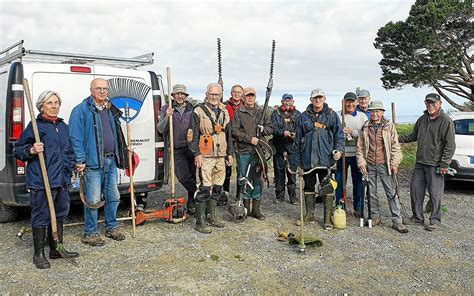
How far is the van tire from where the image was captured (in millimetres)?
5789

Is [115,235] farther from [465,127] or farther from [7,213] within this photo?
[465,127]

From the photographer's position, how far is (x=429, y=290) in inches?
152

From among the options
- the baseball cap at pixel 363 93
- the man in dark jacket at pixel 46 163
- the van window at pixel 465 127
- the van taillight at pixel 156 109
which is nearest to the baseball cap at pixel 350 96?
the baseball cap at pixel 363 93

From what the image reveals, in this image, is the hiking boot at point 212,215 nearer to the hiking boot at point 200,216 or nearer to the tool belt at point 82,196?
the hiking boot at point 200,216

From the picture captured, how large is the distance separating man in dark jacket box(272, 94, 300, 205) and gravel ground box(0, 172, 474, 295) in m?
1.51

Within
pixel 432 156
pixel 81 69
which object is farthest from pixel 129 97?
pixel 432 156

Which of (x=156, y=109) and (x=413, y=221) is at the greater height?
(x=156, y=109)

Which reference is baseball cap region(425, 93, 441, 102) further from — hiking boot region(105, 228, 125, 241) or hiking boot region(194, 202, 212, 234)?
hiking boot region(105, 228, 125, 241)

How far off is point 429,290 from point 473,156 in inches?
194

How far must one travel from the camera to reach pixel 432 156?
231 inches

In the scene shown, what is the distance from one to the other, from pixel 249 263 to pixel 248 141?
2.04m

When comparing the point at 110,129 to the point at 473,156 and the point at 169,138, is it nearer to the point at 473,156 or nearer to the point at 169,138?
the point at 169,138

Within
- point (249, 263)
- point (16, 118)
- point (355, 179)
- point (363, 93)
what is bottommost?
point (249, 263)

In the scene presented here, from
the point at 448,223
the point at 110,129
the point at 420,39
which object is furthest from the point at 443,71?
the point at 110,129
